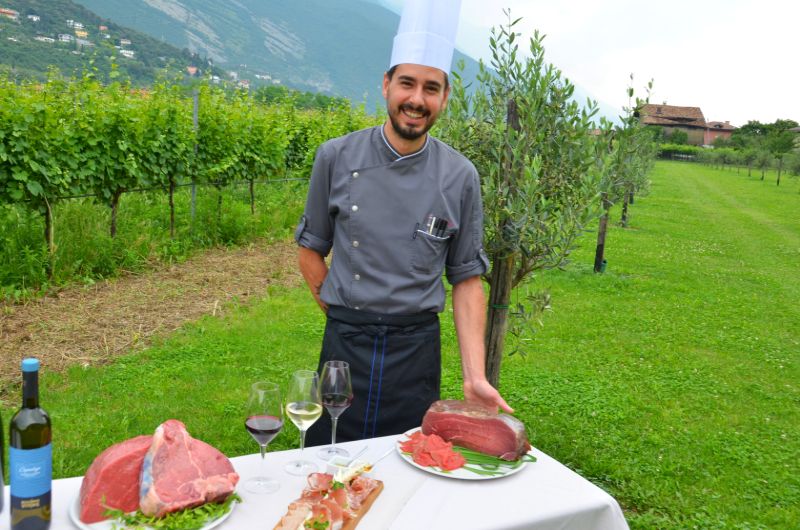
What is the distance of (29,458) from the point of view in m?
1.73

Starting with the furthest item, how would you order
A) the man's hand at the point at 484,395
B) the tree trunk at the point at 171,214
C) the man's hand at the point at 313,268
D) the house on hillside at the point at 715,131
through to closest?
1. the house on hillside at the point at 715,131
2. the tree trunk at the point at 171,214
3. the man's hand at the point at 313,268
4. the man's hand at the point at 484,395

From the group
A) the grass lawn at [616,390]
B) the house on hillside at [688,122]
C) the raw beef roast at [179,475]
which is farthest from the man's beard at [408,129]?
the house on hillside at [688,122]

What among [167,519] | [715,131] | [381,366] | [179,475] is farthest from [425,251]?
[715,131]

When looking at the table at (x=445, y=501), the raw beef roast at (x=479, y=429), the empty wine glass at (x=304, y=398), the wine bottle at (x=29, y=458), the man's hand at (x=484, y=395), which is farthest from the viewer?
the man's hand at (x=484, y=395)

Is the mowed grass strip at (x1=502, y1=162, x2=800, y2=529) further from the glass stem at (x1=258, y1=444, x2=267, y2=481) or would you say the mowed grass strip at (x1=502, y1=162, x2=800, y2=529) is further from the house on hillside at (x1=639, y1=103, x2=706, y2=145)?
the house on hillside at (x1=639, y1=103, x2=706, y2=145)

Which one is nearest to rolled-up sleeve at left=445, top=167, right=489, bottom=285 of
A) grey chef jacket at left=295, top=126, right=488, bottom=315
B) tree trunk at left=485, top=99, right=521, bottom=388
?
grey chef jacket at left=295, top=126, right=488, bottom=315

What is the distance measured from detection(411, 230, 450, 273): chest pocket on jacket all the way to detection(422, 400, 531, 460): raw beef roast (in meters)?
0.66

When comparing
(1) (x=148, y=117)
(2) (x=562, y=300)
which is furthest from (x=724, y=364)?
(1) (x=148, y=117)

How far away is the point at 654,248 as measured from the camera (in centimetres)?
1689

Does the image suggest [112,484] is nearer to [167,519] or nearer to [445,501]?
[167,519]

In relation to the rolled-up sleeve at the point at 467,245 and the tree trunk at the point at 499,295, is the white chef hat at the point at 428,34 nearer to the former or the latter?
the rolled-up sleeve at the point at 467,245

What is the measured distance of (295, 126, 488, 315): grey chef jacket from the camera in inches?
116

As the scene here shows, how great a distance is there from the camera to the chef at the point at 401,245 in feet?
9.52

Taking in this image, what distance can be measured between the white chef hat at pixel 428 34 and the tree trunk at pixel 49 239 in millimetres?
6859
